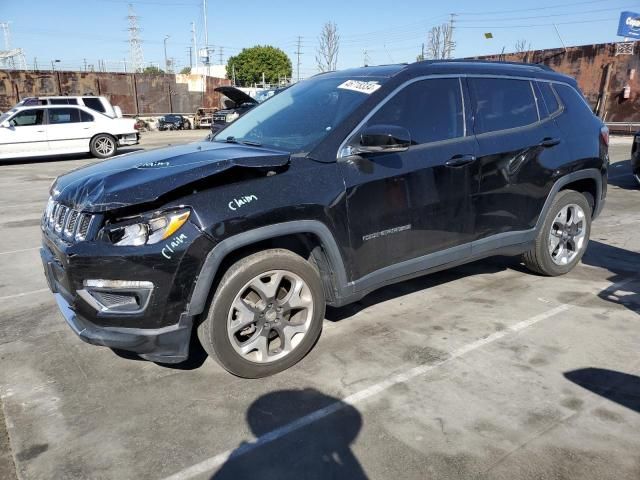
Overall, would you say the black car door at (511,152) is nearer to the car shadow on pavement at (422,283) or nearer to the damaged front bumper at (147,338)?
the car shadow on pavement at (422,283)

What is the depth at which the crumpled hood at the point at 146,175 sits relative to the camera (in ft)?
8.67

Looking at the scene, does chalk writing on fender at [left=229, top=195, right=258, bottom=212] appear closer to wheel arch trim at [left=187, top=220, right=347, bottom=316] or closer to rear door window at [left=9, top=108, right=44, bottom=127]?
wheel arch trim at [left=187, top=220, right=347, bottom=316]

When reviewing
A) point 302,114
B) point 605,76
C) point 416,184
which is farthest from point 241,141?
point 605,76

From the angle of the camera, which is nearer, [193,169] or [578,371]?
[193,169]

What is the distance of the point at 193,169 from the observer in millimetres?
2770

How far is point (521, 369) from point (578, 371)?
35cm

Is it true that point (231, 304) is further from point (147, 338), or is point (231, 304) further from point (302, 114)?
point (302, 114)

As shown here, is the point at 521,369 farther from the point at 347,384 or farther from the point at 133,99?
the point at 133,99

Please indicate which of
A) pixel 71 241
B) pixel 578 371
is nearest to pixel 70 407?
pixel 71 241

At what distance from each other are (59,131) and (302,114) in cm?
1392

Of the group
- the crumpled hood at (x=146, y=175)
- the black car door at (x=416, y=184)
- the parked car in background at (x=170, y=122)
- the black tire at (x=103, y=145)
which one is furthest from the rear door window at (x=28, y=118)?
the parked car in background at (x=170, y=122)

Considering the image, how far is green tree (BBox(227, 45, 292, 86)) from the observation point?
83.2 metres

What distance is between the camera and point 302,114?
3730 millimetres

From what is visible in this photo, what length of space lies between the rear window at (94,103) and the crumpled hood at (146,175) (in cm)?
1518
